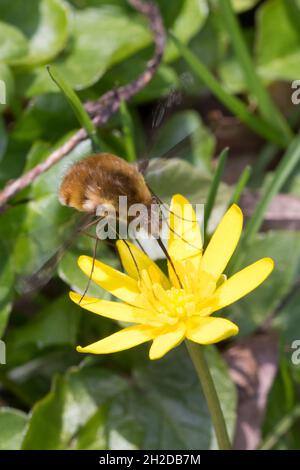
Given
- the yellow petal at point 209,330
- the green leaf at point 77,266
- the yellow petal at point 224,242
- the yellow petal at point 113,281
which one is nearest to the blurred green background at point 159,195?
the green leaf at point 77,266

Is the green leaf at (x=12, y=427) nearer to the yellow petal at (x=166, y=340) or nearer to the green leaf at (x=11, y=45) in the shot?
the yellow petal at (x=166, y=340)

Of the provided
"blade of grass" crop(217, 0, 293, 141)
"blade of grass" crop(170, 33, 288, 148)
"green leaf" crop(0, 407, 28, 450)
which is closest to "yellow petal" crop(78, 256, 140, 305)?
"green leaf" crop(0, 407, 28, 450)

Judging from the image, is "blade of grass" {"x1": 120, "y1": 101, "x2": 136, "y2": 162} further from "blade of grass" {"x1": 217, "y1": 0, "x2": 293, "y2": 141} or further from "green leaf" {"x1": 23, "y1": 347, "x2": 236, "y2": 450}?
"green leaf" {"x1": 23, "y1": 347, "x2": 236, "y2": 450}

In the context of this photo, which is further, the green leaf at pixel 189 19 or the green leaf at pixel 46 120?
the green leaf at pixel 189 19

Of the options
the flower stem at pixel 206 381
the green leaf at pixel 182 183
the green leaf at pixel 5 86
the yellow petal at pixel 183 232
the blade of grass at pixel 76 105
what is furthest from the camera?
the green leaf at pixel 5 86

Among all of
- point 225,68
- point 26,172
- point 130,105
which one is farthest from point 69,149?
point 225,68

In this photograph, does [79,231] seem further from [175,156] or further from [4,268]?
[175,156]
